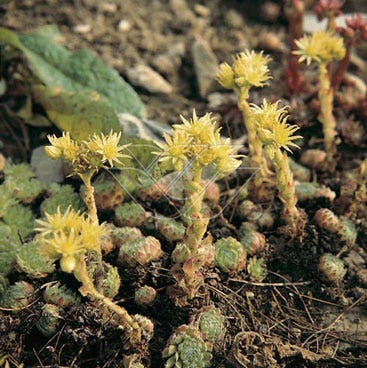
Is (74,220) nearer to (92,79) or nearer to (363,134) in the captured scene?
(92,79)

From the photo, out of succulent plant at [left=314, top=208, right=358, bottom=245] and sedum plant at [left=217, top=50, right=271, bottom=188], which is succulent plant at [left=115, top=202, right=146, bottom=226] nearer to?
sedum plant at [left=217, top=50, right=271, bottom=188]

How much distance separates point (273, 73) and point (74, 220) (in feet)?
7.33

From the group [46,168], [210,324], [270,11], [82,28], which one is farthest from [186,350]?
[270,11]

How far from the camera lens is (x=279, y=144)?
220 cm

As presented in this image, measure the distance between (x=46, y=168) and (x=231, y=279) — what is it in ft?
3.60

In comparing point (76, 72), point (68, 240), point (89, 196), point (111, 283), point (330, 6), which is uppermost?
point (330, 6)

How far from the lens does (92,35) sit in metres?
3.75

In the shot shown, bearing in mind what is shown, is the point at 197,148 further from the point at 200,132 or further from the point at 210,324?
the point at 210,324

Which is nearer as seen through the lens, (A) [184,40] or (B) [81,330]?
(B) [81,330]

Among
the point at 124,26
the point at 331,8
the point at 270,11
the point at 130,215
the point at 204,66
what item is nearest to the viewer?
the point at 130,215

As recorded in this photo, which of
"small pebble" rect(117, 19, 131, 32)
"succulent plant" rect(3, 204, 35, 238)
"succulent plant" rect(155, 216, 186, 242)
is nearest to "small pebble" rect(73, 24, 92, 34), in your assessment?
"small pebble" rect(117, 19, 131, 32)

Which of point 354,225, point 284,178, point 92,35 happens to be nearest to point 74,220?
point 284,178

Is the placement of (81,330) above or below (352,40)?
below

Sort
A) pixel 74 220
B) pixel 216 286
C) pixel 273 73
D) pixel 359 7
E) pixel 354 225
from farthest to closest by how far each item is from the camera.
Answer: pixel 359 7
pixel 273 73
pixel 354 225
pixel 216 286
pixel 74 220
